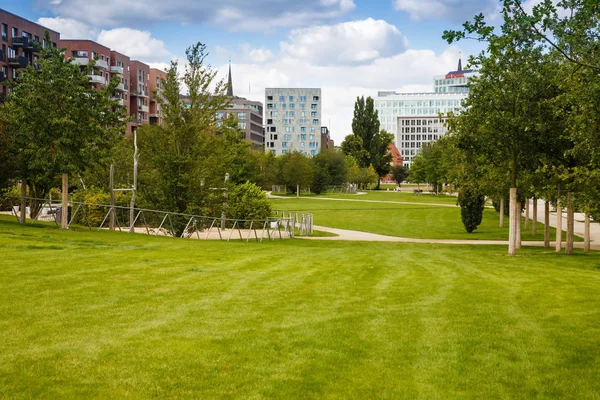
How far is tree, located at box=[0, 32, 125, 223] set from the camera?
82.9ft

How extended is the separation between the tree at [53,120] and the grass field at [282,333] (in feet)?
37.4

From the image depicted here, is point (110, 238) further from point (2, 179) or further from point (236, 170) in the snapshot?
point (236, 170)

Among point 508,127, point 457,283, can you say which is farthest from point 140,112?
point 457,283

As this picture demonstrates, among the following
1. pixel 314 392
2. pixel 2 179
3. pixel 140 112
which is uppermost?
pixel 140 112

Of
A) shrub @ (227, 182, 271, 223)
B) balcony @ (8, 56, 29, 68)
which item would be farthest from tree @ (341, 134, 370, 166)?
shrub @ (227, 182, 271, 223)

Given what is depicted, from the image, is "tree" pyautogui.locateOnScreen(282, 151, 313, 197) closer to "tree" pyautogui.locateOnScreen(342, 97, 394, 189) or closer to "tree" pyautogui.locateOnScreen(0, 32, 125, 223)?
"tree" pyautogui.locateOnScreen(342, 97, 394, 189)

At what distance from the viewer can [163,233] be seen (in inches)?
1145

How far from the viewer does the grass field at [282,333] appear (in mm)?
6836

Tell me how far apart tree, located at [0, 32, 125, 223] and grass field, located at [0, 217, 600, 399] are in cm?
1141

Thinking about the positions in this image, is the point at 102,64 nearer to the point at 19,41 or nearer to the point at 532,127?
the point at 19,41

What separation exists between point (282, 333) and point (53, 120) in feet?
62.7

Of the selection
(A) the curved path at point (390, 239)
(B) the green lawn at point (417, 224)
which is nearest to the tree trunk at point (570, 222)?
(A) the curved path at point (390, 239)

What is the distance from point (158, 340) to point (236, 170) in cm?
4032

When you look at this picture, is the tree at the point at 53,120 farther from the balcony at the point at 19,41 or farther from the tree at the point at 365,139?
the tree at the point at 365,139
